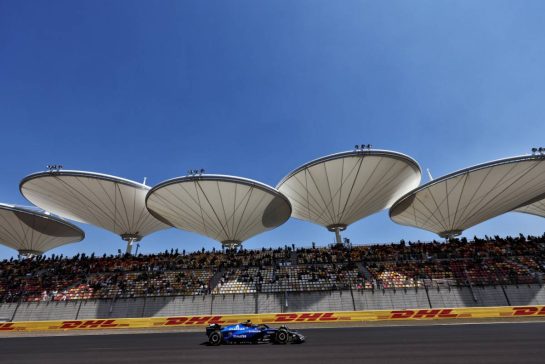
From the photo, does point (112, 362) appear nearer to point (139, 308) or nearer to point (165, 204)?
point (139, 308)

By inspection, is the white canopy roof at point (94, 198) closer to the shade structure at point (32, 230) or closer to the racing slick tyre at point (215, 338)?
the shade structure at point (32, 230)

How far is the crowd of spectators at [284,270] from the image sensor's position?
29.0m

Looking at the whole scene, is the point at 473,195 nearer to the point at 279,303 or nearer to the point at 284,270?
the point at 284,270

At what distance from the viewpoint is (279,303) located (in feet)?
89.9

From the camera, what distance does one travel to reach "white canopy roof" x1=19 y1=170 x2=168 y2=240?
3688cm

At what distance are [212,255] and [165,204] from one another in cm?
986

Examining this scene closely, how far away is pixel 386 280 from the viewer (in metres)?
28.8

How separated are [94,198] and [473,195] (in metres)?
50.7

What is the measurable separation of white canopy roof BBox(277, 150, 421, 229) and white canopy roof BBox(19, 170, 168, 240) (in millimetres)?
21491

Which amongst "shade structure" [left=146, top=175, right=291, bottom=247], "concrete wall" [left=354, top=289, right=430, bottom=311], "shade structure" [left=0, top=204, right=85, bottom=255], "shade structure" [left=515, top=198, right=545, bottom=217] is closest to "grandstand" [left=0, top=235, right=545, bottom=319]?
"concrete wall" [left=354, top=289, right=430, bottom=311]

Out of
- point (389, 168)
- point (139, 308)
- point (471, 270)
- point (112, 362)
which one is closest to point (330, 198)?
point (389, 168)

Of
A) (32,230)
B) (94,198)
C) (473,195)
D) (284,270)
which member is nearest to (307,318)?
(284,270)

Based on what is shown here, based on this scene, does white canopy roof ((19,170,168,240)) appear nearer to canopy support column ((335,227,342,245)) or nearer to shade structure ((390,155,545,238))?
canopy support column ((335,227,342,245))

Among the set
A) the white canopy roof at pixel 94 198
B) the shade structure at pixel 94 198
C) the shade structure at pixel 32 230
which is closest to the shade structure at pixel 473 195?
the shade structure at pixel 94 198
